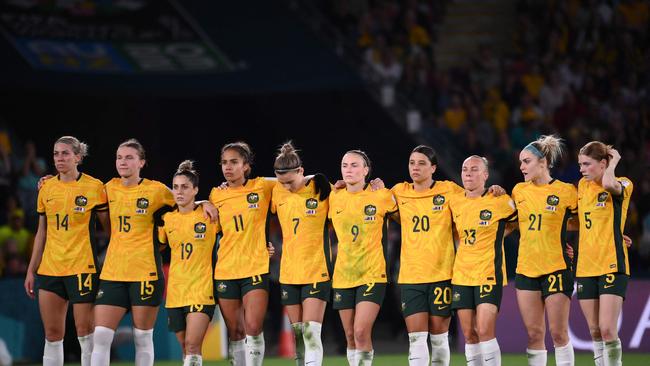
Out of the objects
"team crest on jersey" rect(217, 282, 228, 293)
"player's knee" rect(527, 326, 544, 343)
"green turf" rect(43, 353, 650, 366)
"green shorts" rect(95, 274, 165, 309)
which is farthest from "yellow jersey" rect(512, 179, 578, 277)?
"green turf" rect(43, 353, 650, 366)

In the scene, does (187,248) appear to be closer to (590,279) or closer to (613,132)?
(590,279)

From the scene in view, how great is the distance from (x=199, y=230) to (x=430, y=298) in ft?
7.40

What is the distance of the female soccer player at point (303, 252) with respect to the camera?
11133 millimetres

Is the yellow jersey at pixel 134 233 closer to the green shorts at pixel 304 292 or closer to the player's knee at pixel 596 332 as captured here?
the green shorts at pixel 304 292

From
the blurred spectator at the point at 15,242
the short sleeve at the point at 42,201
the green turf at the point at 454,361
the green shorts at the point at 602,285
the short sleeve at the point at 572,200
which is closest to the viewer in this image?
the green shorts at the point at 602,285

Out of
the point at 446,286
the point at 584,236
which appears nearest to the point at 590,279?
the point at 584,236

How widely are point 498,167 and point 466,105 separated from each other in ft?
6.26

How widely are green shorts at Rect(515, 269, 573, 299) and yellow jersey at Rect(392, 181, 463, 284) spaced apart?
2.52 feet

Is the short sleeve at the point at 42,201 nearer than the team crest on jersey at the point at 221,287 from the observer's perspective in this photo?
No

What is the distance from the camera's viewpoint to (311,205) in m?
11.3

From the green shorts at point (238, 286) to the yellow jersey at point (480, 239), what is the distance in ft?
5.81

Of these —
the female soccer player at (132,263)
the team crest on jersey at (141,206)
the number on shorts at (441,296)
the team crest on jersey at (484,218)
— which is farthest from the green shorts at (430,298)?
the team crest on jersey at (141,206)

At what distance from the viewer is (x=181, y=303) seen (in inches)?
437

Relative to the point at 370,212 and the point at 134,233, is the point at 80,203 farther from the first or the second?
the point at 370,212
